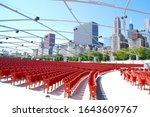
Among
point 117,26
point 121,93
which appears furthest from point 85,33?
point 121,93

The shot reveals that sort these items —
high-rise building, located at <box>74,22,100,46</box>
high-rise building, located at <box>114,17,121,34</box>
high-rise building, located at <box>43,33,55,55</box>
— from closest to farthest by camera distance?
1. high-rise building, located at <box>114,17,121,34</box>
2. high-rise building, located at <box>74,22,100,46</box>
3. high-rise building, located at <box>43,33,55,55</box>

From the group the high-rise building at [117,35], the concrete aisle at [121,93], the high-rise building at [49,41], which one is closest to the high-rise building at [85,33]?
the high-rise building at [117,35]

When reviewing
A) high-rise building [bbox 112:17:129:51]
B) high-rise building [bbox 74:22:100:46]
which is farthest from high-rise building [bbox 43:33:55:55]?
high-rise building [bbox 112:17:129:51]

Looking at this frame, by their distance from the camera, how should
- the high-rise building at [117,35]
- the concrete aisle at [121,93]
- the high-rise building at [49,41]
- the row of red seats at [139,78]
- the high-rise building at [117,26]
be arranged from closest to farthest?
1. the concrete aisle at [121,93]
2. the row of red seats at [139,78]
3. the high-rise building at [117,26]
4. the high-rise building at [49,41]
5. the high-rise building at [117,35]

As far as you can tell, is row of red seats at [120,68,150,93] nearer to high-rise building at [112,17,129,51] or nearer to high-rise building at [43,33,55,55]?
high-rise building at [112,17,129,51]

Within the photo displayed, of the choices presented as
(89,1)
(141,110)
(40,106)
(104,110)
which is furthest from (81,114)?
(89,1)

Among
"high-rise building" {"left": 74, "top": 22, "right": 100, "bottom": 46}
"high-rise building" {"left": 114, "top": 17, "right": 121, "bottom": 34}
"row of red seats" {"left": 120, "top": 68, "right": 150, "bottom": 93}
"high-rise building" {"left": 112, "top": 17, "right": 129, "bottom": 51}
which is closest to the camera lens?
"row of red seats" {"left": 120, "top": 68, "right": 150, "bottom": 93}

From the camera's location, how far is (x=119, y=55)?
92125mm

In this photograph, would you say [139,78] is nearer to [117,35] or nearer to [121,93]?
[121,93]

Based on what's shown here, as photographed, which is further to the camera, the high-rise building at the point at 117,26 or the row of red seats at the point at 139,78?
the high-rise building at the point at 117,26

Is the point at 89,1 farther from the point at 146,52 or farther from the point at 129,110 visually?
the point at 146,52

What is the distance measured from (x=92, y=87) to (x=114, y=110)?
3738 mm

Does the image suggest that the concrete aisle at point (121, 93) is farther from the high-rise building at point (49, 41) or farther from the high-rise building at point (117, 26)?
the high-rise building at point (49, 41)

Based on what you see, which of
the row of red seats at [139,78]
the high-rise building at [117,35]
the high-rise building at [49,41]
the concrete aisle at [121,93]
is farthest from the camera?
the high-rise building at [117,35]
